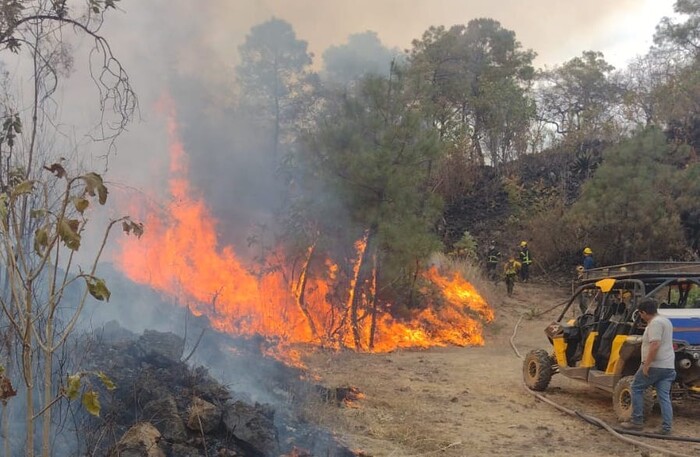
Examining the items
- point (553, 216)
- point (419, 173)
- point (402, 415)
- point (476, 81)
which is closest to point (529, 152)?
point (476, 81)

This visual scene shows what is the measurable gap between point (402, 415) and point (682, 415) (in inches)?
153

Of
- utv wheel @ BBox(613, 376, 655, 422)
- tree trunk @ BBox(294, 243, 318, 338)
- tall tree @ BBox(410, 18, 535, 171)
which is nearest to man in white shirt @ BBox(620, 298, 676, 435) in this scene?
utv wheel @ BBox(613, 376, 655, 422)

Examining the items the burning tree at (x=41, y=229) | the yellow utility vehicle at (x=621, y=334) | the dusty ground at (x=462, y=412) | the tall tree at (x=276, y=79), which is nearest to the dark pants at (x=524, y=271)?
the dusty ground at (x=462, y=412)

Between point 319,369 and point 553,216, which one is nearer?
point 319,369

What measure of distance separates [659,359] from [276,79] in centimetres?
1503

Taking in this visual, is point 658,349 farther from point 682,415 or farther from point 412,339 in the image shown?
point 412,339

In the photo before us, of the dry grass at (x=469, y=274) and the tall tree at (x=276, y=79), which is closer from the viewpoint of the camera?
the tall tree at (x=276, y=79)

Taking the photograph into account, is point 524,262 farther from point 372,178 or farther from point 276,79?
point 276,79

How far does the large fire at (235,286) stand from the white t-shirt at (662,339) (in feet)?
27.8

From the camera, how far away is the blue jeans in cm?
679

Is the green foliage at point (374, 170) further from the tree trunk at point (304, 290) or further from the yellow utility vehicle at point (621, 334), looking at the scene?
the yellow utility vehicle at point (621, 334)

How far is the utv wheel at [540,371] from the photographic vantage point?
31.1 ft

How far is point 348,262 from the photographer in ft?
50.3

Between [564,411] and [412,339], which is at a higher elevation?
[412,339]
